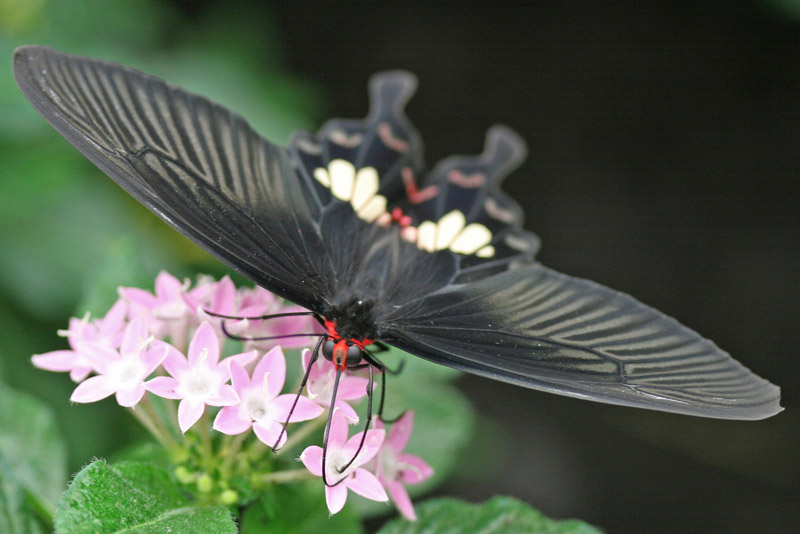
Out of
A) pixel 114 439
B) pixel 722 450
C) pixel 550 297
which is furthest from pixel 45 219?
pixel 722 450

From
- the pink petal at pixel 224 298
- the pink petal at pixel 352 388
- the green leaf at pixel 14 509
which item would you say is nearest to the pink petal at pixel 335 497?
the pink petal at pixel 352 388

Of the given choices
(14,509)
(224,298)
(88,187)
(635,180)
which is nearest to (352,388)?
(224,298)

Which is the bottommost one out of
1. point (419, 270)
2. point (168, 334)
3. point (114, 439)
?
point (114, 439)

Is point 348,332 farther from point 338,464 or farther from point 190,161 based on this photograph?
point 190,161

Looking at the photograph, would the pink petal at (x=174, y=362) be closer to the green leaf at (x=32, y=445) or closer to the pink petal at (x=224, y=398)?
Result: the pink petal at (x=224, y=398)

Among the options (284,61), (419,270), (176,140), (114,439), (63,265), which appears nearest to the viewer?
(176,140)

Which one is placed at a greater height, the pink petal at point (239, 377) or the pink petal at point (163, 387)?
the pink petal at point (239, 377)

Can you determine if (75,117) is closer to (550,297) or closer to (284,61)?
(550,297)
